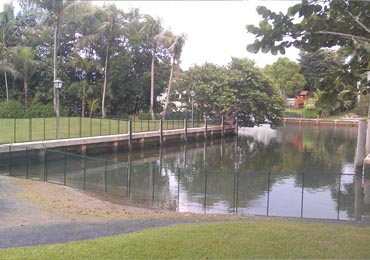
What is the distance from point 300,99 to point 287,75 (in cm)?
788

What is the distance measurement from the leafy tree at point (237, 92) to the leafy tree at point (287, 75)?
46116 millimetres

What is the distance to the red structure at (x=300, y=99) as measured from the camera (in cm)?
10851

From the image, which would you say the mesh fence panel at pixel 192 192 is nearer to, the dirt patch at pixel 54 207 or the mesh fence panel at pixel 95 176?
the dirt patch at pixel 54 207

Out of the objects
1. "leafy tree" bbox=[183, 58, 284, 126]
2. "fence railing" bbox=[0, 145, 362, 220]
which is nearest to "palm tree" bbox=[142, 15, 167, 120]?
"leafy tree" bbox=[183, 58, 284, 126]

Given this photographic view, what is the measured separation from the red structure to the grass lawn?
101449 mm

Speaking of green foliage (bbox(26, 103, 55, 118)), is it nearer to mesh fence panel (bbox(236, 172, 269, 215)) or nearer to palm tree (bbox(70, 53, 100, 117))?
palm tree (bbox(70, 53, 100, 117))

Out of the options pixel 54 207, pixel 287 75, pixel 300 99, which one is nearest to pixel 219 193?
pixel 54 207

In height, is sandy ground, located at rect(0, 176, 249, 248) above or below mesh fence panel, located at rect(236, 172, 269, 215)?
above

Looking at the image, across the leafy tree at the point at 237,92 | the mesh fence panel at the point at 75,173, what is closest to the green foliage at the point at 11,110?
the leafy tree at the point at 237,92

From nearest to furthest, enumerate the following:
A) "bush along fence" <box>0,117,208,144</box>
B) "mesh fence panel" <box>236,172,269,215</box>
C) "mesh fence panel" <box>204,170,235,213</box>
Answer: "mesh fence panel" <box>236,172,269,215</box>, "mesh fence panel" <box>204,170,235,213</box>, "bush along fence" <box>0,117,208,144</box>

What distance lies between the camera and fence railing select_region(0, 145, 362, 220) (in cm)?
1866

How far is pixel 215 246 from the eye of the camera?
8828 millimetres

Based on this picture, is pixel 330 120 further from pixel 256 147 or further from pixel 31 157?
pixel 31 157

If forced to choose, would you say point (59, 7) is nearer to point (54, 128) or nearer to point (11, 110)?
point (54, 128)
